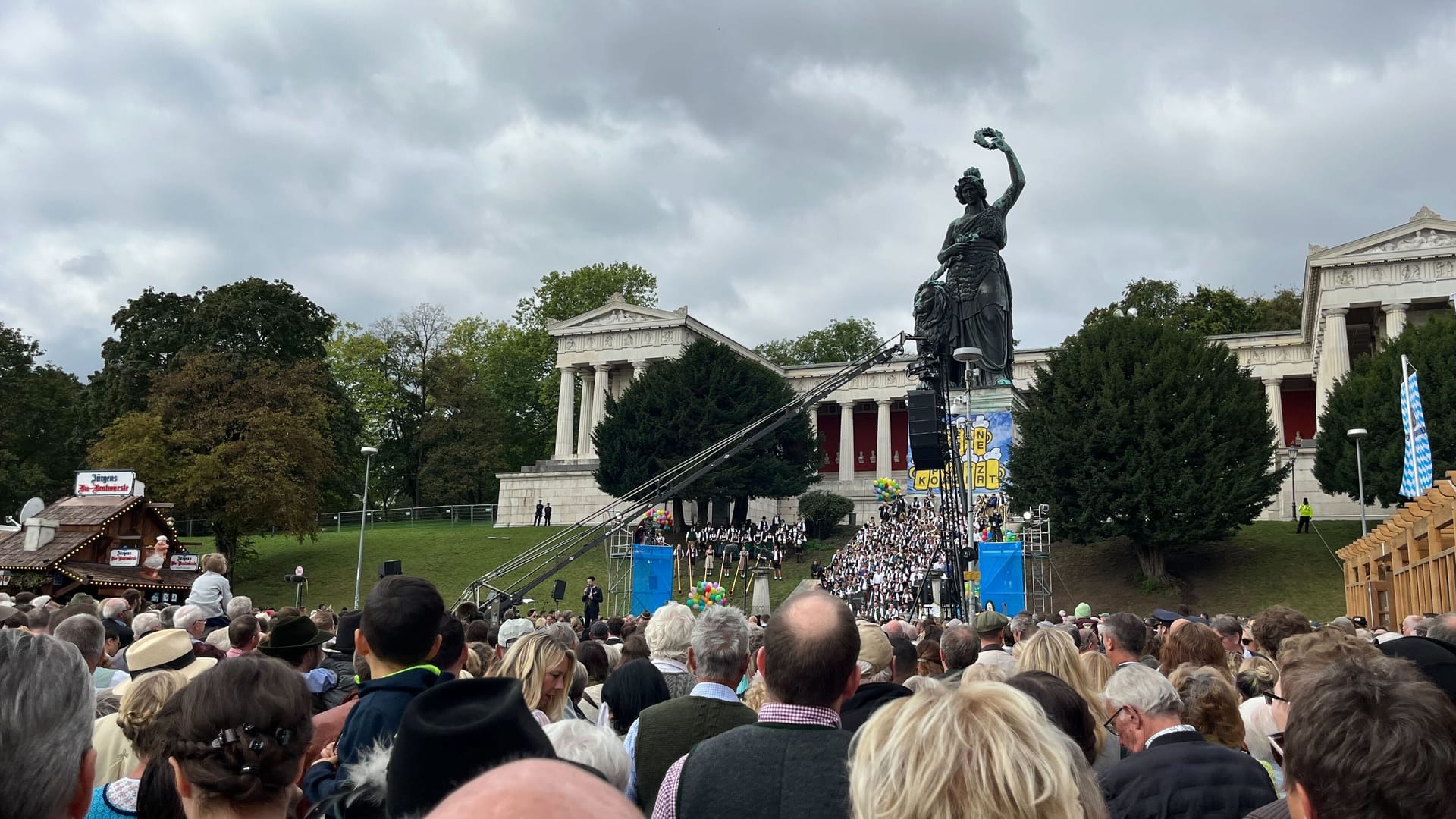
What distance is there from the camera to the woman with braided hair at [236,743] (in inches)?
114

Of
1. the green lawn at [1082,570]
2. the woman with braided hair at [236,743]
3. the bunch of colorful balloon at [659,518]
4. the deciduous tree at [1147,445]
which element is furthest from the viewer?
the bunch of colorful balloon at [659,518]

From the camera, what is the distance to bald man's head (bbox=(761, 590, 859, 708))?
11.3ft

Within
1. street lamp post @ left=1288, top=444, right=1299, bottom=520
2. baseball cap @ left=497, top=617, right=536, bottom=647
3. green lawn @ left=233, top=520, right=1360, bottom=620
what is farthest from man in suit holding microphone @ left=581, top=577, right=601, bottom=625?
street lamp post @ left=1288, top=444, right=1299, bottom=520

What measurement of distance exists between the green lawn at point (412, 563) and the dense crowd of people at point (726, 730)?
1294 inches

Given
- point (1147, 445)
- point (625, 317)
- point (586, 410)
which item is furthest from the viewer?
point (586, 410)

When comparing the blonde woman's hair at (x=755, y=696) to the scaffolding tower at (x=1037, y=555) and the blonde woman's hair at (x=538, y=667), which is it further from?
the scaffolding tower at (x=1037, y=555)

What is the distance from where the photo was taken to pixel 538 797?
1.14 metres

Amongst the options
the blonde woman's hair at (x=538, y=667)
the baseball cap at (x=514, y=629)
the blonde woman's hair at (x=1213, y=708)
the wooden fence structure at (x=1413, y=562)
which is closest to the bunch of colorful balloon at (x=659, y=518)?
the wooden fence structure at (x=1413, y=562)

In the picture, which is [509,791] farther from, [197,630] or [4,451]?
[4,451]

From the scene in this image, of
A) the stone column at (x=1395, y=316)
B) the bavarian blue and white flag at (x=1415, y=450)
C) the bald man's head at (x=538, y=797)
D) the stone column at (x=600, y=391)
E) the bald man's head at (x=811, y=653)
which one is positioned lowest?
the bald man's head at (x=811, y=653)

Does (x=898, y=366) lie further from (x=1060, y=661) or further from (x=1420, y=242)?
(x=1060, y=661)

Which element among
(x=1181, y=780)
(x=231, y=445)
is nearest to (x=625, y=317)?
(x=231, y=445)

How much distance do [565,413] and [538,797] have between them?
227 feet

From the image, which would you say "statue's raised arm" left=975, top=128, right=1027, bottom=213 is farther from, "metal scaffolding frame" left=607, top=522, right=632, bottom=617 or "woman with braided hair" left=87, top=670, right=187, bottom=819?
"woman with braided hair" left=87, top=670, right=187, bottom=819
